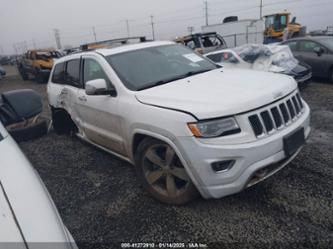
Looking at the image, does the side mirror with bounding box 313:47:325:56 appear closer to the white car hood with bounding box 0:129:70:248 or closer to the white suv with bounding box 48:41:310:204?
the white suv with bounding box 48:41:310:204

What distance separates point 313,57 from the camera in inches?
340

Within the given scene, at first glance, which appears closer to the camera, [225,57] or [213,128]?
[213,128]

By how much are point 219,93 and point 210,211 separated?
3.88 feet

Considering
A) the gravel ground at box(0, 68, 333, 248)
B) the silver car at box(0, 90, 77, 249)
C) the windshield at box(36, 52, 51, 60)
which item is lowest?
the gravel ground at box(0, 68, 333, 248)

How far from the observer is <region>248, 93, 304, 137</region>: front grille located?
244 centimetres

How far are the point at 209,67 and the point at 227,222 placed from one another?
80.5 inches

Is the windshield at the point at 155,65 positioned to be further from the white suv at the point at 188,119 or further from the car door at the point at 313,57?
the car door at the point at 313,57

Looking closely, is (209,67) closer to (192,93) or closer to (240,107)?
(192,93)

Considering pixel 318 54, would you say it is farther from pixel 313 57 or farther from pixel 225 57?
pixel 225 57

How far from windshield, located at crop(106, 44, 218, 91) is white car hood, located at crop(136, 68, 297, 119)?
21 cm

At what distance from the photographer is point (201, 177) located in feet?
8.00

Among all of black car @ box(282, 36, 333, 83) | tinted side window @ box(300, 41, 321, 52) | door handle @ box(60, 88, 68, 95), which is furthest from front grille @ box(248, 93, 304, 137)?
tinted side window @ box(300, 41, 321, 52)

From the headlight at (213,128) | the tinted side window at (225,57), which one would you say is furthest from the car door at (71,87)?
the tinted side window at (225,57)

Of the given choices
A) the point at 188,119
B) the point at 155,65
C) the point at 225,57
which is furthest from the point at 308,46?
the point at 188,119
